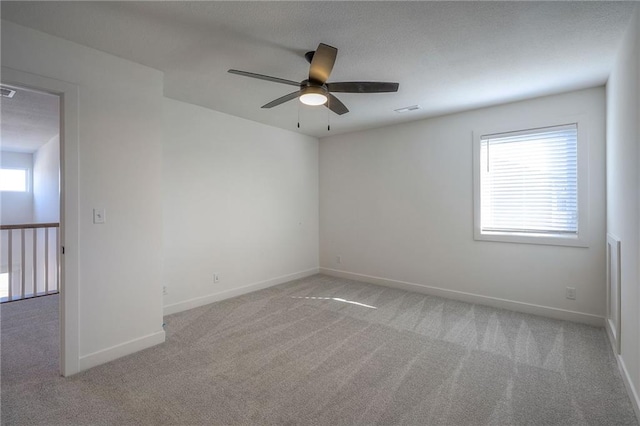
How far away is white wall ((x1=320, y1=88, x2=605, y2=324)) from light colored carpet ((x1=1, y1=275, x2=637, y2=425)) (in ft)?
1.61

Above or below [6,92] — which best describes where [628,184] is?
below

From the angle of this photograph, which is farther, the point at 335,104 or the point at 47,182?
the point at 47,182

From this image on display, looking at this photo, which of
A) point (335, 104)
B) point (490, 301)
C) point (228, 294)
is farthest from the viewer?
point (228, 294)

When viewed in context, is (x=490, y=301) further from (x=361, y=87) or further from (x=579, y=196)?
(x=361, y=87)

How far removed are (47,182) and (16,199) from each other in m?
1.84

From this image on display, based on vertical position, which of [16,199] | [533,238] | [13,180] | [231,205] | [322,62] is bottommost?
[533,238]

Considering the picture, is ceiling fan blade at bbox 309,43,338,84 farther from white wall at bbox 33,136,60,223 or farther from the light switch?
white wall at bbox 33,136,60,223

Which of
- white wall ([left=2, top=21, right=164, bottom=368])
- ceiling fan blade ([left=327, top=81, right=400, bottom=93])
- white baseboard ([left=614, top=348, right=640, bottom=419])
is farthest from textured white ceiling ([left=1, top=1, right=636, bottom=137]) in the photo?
white baseboard ([left=614, top=348, right=640, bottom=419])

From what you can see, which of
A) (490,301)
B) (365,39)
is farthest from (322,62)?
(490,301)

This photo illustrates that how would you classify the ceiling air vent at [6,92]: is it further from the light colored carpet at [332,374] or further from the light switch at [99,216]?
the light colored carpet at [332,374]

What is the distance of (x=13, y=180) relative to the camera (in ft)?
23.8

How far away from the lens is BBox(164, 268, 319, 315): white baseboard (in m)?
3.65

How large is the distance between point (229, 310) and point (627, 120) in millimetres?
4171

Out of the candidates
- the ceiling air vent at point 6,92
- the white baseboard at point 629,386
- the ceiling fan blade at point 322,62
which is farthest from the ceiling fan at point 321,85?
the ceiling air vent at point 6,92
